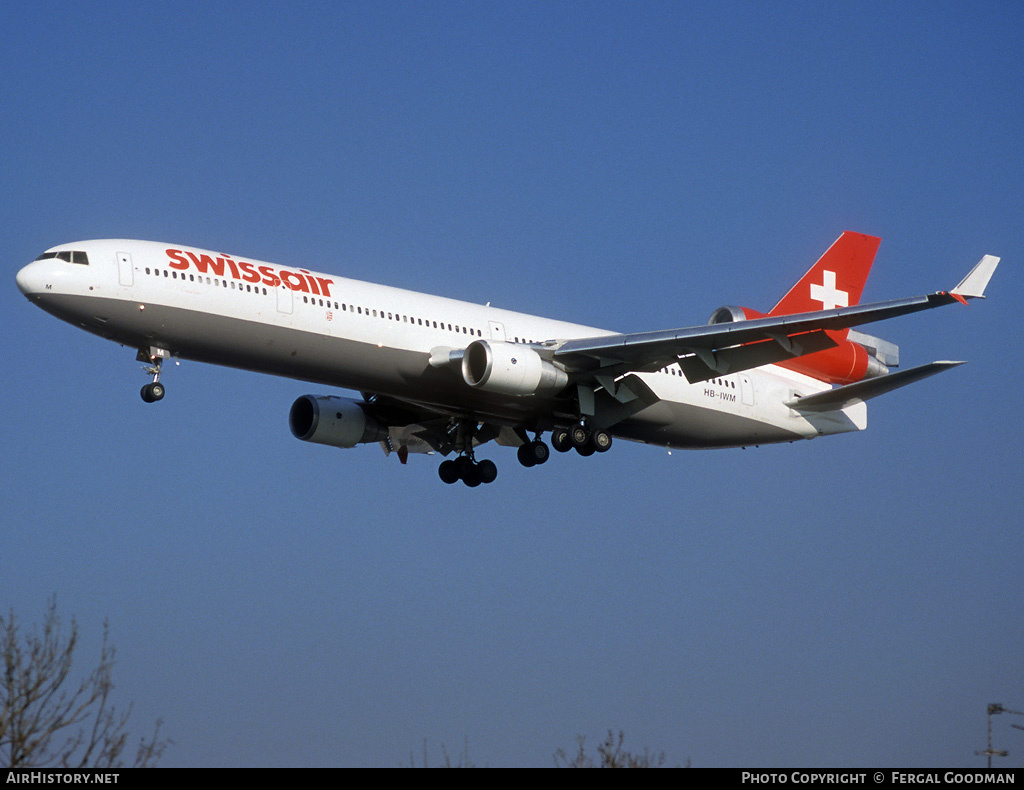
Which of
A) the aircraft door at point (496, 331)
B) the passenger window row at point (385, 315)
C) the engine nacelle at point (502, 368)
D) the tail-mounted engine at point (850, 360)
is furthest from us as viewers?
the tail-mounted engine at point (850, 360)

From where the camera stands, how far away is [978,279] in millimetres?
35844

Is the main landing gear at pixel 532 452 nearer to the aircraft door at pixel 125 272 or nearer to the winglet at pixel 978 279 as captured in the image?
the winglet at pixel 978 279

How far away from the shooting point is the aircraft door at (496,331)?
41.4m

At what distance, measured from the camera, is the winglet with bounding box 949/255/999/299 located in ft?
117

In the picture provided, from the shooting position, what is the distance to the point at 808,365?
47.8 meters

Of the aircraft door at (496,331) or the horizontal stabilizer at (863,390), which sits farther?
the aircraft door at (496,331)

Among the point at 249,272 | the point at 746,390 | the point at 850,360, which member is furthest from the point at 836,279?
the point at 249,272

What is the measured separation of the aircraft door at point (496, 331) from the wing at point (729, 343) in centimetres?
189

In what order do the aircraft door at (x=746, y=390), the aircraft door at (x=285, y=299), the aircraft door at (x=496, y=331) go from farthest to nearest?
the aircraft door at (x=746, y=390), the aircraft door at (x=496, y=331), the aircraft door at (x=285, y=299)

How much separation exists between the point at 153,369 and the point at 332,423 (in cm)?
881

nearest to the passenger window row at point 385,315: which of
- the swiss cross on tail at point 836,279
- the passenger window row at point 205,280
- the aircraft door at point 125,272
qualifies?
the passenger window row at point 205,280

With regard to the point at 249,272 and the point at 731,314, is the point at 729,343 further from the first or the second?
the point at 249,272

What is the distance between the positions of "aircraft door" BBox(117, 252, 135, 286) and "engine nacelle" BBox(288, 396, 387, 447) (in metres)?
10.2
